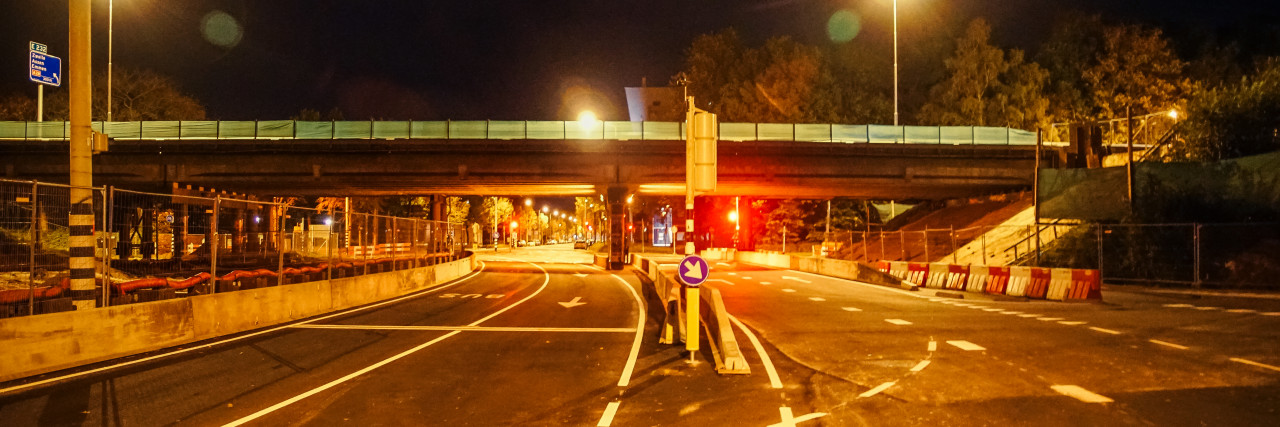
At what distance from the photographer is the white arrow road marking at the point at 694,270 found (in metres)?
11.3

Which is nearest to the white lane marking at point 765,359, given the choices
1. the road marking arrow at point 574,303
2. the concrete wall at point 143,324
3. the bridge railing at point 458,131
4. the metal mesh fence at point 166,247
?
the road marking arrow at point 574,303

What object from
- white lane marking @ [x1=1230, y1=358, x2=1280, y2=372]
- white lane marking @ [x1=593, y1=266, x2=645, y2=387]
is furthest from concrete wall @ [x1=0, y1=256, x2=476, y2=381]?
white lane marking @ [x1=1230, y1=358, x2=1280, y2=372]

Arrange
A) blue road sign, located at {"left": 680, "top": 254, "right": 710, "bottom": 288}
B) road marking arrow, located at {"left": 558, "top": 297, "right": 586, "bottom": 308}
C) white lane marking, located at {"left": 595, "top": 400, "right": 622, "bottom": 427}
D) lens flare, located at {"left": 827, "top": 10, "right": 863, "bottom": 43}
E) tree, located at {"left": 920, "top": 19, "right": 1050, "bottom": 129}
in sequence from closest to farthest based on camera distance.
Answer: white lane marking, located at {"left": 595, "top": 400, "right": 622, "bottom": 427}, blue road sign, located at {"left": 680, "top": 254, "right": 710, "bottom": 288}, road marking arrow, located at {"left": 558, "top": 297, "right": 586, "bottom": 308}, tree, located at {"left": 920, "top": 19, "right": 1050, "bottom": 129}, lens flare, located at {"left": 827, "top": 10, "right": 863, "bottom": 43}

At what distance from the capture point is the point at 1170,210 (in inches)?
1030

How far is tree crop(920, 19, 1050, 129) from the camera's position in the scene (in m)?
66.2

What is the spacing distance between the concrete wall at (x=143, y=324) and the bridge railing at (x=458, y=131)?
2250cm

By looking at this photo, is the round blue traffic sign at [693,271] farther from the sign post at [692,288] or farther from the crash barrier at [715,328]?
the crash barrier at [715,328]

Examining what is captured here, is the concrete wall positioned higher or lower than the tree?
lower

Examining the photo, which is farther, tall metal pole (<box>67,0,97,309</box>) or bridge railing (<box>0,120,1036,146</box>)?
bridge railing (<box>0,120,1036,146</box>)

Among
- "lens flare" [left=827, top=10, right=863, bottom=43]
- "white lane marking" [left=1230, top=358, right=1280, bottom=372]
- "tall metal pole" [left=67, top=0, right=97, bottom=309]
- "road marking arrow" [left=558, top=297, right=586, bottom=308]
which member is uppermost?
"lens flare" [left=827, top=10, right=863, bottom=43]

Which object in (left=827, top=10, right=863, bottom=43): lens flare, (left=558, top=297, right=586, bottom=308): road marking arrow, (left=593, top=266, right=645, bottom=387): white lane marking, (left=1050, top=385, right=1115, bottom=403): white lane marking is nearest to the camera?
(left=1050, top=385, right=1115, bottom=403): white lane marking

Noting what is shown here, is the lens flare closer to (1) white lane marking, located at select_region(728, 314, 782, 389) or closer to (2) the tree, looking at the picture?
(2) the tree

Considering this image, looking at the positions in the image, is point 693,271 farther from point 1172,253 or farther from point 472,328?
point 1172,253

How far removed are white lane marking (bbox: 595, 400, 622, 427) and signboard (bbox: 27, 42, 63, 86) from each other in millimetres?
10270
